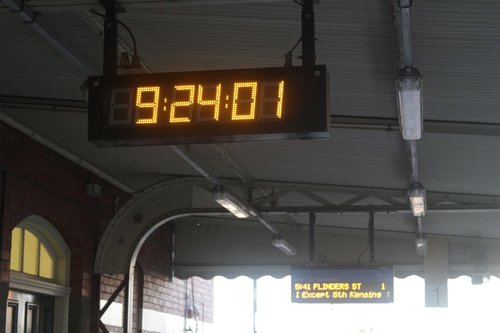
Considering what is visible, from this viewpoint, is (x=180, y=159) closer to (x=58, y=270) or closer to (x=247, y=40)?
(x=58, y=270)

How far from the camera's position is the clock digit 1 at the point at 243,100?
4641 mm

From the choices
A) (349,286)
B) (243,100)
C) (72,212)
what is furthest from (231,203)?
(243,100)

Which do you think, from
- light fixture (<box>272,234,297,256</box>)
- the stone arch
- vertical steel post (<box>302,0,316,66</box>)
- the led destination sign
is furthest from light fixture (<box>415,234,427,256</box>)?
vertical steel post (<box>302,0,316,66</box>)

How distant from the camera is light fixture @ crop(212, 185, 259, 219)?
9.77 meters

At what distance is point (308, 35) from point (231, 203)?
18.6 feet

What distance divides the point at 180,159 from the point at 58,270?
2.17 meters

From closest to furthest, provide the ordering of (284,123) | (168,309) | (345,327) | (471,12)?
(284,123) < (471,12) < (168,309) < (345,327)

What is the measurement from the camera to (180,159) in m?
10.6

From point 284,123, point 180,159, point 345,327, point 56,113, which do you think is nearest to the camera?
point 284,123

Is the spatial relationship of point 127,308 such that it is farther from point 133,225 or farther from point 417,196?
point 417,196

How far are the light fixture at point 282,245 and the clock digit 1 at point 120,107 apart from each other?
8.84 m

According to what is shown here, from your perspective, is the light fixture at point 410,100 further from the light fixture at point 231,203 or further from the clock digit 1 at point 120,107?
the light fixture at point 231,203

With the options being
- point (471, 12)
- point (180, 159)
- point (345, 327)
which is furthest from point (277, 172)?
point (345, 327)

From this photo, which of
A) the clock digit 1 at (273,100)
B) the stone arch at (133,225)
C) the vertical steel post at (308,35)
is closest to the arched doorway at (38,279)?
the stone arch at (133,225)
